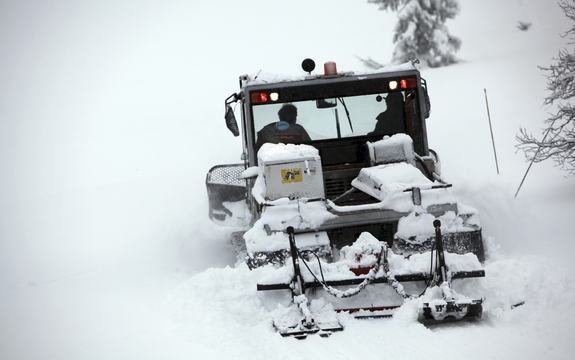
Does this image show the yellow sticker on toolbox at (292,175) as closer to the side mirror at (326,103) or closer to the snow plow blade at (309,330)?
the side mirror at (326,103)

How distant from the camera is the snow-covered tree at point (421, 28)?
28.3 meters

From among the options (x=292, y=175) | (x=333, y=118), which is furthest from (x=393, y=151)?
(x=292, y=175)

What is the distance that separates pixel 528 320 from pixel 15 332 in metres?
4.90

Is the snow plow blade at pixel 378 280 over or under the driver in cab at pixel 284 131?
under

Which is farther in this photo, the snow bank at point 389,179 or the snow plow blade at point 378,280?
the snow bank at point 389,179

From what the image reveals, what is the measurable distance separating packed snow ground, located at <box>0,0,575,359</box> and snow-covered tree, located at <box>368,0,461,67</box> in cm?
153

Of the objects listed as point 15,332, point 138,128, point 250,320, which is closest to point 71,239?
point 15,332

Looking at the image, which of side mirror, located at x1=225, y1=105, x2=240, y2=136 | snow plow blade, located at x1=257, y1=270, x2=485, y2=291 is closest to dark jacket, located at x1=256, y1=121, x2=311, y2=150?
side mirror, located at x1=225, y1=105, x2=240, y2=136

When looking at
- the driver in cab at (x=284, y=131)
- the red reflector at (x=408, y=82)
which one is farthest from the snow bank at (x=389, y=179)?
the red reflector at (x=408, y=82)

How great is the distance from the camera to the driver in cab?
26.0 feet

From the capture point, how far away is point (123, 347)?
5344mm

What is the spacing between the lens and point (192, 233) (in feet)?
31.9

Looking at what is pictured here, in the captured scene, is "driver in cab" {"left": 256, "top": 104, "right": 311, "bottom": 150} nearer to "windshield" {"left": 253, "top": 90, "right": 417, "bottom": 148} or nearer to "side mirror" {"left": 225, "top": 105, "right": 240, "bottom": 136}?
"windshield" {"left": 253, "top": 90, "right": 417, "bottom": 148}

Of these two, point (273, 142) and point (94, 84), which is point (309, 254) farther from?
point (94, 84)
